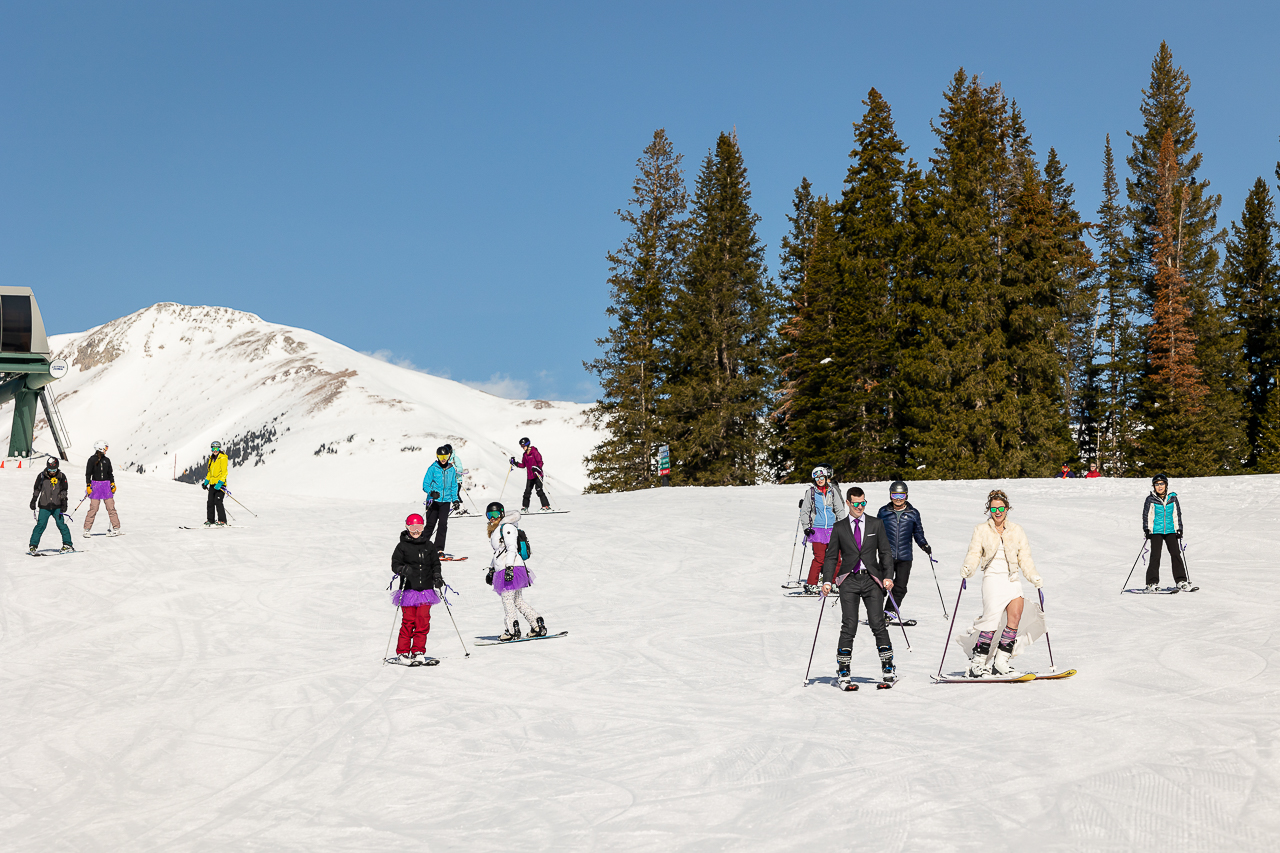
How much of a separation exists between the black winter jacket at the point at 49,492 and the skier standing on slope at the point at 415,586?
11423 mm

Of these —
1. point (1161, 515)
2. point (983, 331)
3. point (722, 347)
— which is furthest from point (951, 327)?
point (1161, 515)

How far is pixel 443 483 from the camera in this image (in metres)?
16.9

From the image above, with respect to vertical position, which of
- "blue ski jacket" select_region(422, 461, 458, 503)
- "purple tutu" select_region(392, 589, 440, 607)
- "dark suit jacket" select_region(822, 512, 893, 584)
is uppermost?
"blue ski jacket" select_region(422, 461, 458, 503)

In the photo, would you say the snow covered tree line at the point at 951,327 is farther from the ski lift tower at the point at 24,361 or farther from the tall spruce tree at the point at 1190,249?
the ski lift tower at the point at 24,361

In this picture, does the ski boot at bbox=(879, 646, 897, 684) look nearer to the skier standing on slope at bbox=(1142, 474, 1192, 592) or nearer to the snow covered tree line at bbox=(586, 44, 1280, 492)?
the skier standing on slope at bbox=(1142, 474, 1192, 592)

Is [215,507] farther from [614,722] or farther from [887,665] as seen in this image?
[887,665]

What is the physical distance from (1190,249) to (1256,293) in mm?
5578

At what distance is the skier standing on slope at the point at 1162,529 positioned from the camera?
15344mm

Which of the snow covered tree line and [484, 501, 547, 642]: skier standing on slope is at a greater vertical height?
the snow covered tree line

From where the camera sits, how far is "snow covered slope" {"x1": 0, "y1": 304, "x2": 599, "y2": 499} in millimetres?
93875

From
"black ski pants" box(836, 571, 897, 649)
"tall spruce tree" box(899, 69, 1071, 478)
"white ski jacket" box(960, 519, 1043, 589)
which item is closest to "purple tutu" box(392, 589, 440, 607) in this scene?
"black ski pants" box(836, 571, 897, 649)

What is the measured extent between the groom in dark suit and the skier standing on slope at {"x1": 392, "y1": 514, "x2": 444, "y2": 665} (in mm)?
4366

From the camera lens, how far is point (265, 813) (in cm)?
660

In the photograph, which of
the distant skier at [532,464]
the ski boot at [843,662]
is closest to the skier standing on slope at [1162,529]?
the ski boot at [843,662]
